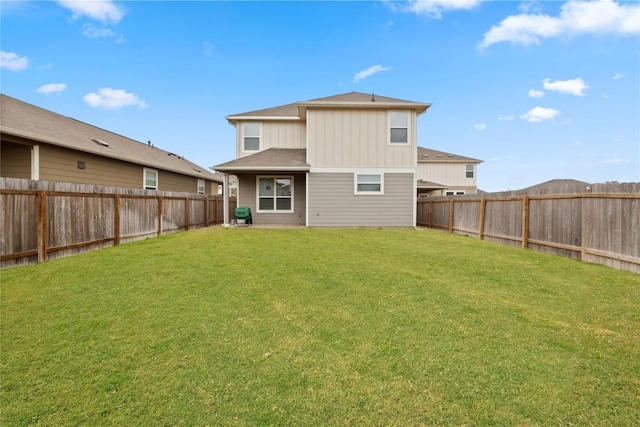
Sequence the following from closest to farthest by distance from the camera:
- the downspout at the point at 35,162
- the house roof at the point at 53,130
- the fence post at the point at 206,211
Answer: the house roof at the point at 53,130
the downspout at the point at 35,162
the fence post at the point at 206,211

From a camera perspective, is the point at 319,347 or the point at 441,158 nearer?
the point at 319,347

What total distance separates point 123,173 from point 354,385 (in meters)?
15.3

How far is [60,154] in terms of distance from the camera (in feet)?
35.3

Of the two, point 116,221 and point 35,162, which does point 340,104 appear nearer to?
point 116,221

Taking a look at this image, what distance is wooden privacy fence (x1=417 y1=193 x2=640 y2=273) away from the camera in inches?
236

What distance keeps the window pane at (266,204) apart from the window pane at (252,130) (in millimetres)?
3834

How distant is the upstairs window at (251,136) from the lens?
1588cm

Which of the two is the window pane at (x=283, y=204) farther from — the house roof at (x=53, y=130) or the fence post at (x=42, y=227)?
the fence post at (x=42, y=227)

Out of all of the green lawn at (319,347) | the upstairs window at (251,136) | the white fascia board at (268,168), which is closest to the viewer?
the green lawn at (319,347)

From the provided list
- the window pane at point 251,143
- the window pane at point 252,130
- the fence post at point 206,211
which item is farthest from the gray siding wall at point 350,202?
the fence post at point 206,211

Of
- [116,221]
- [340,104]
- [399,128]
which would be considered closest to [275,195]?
[340,104]

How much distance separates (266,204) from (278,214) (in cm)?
75

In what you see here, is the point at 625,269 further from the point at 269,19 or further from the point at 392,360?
the point at 269,19

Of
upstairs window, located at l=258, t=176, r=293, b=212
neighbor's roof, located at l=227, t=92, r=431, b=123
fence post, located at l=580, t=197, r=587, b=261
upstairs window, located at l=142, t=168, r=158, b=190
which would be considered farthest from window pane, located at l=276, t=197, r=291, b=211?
fence post, located at l=580, t=197, r=587, b=261
